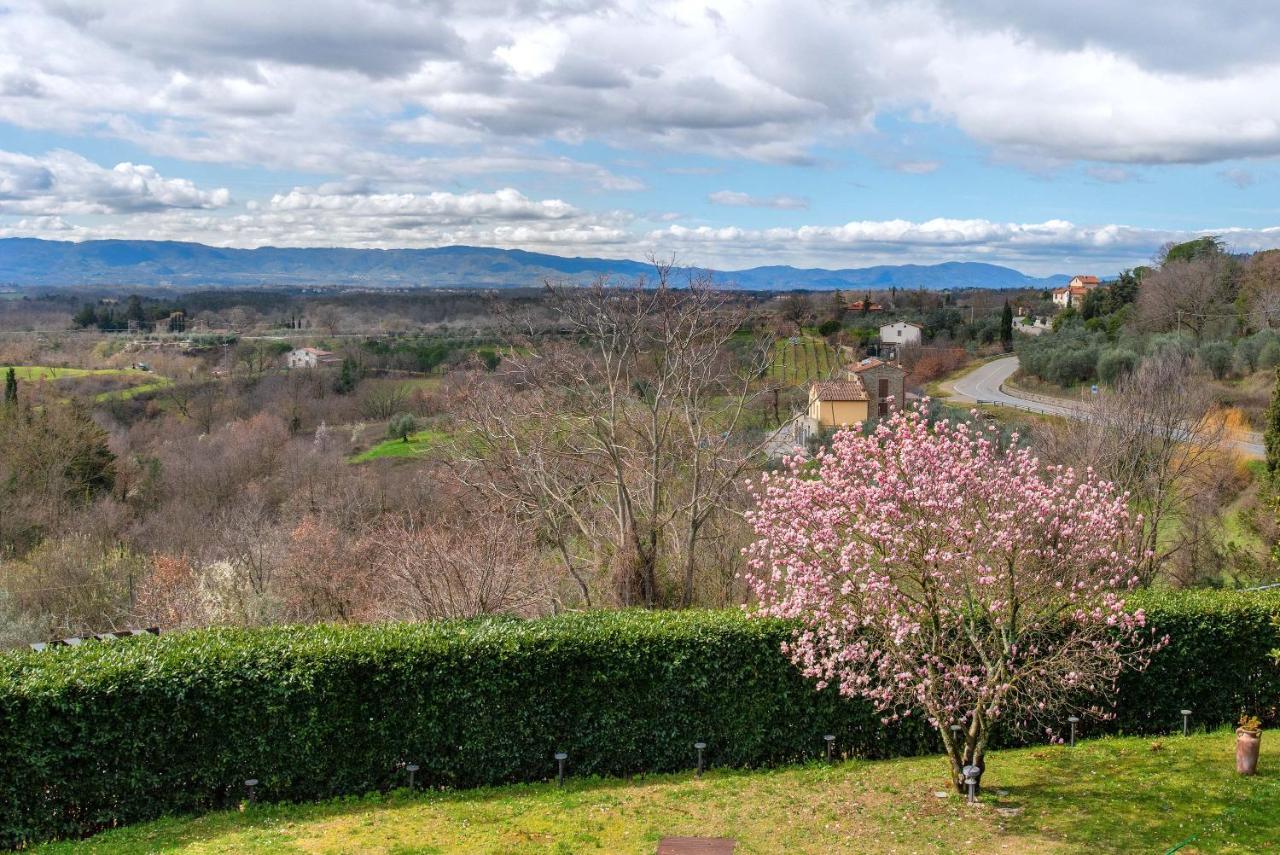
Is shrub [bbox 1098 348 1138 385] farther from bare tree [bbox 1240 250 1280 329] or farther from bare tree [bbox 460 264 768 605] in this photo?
bare tree [bbox 460 264 768 605]

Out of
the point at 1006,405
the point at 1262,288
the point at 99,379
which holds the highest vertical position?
the point at 1262,288

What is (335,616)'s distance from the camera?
2130 cm

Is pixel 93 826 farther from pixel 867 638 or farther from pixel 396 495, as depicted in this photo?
pixel 396 495

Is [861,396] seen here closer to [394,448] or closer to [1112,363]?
[1112,363]

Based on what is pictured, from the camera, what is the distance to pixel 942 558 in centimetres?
872

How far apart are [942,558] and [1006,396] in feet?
132

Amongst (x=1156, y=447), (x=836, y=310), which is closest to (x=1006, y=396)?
(x=1156, y=447)

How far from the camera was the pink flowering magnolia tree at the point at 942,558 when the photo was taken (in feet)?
29.3

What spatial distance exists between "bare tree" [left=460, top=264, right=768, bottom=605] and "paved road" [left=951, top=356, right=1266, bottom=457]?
11.9m

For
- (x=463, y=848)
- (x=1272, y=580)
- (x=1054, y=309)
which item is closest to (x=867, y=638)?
(x=463, y=848)

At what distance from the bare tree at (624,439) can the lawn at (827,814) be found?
653 centimetres

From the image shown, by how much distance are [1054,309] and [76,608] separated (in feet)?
298

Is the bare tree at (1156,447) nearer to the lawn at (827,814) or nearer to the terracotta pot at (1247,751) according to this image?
the terracotta pot at (1247,751)

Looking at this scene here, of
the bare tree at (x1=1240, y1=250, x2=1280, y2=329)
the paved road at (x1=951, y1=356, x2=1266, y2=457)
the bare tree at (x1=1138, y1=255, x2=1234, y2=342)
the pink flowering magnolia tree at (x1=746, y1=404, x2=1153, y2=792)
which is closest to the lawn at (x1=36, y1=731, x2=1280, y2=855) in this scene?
the pink flowering magnolia tree at (x1=746, y1=404, x2=1153, y2=792)
